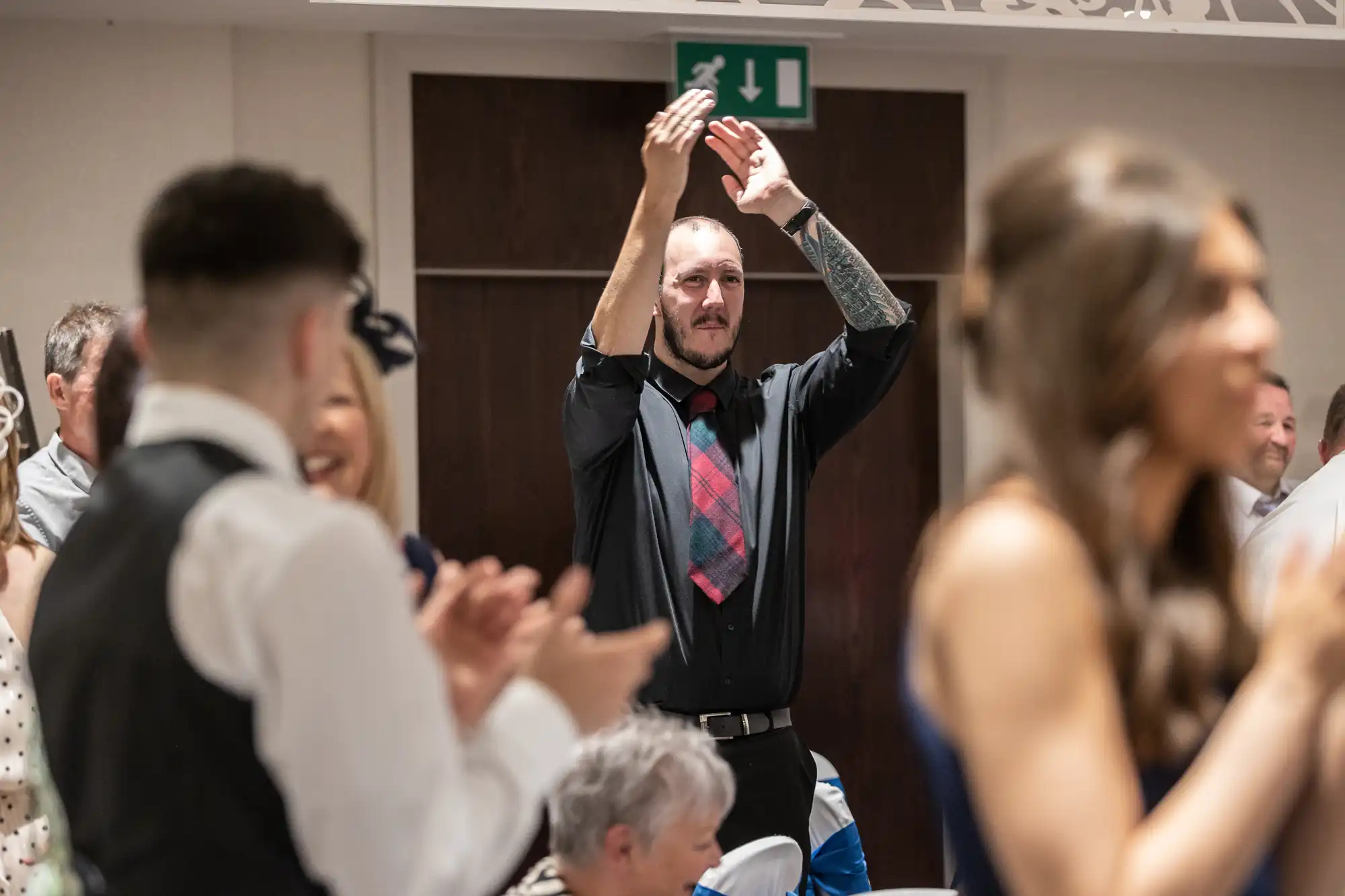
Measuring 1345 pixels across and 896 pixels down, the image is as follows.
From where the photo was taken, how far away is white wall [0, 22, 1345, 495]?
4207 millimetres

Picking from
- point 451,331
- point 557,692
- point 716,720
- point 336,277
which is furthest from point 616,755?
point 451,331

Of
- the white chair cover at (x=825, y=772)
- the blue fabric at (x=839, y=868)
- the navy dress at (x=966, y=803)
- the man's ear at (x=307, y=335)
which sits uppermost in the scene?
the man's ear at (x=307, y=335)

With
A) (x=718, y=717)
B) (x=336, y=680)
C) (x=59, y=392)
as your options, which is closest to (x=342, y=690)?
(x=336, y=680)

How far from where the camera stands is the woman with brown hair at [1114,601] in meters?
0.93

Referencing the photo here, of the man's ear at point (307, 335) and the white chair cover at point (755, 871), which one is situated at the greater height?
the man's ear at point (307, 335)

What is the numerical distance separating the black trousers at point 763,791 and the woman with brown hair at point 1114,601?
5.84ft

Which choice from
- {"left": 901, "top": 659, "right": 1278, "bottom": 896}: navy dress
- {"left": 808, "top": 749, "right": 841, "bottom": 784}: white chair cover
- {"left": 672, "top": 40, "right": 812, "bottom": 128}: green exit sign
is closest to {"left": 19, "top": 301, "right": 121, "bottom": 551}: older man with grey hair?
{"left": 808, "top": 749, "right": 841, "bottom": 784}: white chair cover

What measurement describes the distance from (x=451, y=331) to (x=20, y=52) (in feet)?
4.63

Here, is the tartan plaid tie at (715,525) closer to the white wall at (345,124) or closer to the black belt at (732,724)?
the black belt at (732,724)

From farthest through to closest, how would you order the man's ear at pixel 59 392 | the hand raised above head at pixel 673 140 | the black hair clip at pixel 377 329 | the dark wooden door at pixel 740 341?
the dark wooden door at pixel 740 341, the man's ear at pixel 59 392, the hand raised above head at pixel 673 140, the black hair clip at pixel 377 329

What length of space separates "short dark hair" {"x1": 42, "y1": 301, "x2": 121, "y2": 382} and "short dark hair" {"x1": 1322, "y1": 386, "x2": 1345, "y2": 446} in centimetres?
292

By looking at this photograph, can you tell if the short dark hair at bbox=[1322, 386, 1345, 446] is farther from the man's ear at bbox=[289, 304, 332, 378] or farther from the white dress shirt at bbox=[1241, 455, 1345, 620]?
the man's ear at bbox=[289, 304, 332, 378]

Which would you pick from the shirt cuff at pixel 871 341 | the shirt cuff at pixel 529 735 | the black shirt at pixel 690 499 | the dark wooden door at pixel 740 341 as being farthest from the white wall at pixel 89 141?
the shirt cuff at pixel 529 735

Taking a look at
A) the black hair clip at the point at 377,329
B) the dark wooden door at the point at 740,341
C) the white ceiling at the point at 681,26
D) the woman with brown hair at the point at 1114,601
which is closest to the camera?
the woman with brown hair at the point at 1114,601
